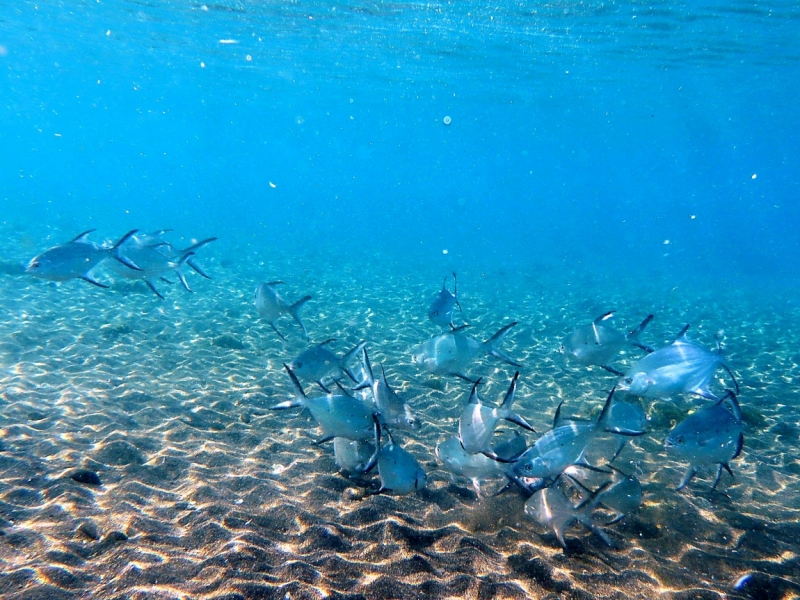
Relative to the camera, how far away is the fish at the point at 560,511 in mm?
3752

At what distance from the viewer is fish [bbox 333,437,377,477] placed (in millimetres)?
4660

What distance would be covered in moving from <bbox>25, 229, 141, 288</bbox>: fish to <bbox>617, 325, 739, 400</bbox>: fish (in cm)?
614

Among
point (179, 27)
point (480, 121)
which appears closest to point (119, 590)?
point (179, 27)

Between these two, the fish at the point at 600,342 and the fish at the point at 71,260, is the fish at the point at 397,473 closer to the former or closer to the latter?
the fish at the point at 600,342

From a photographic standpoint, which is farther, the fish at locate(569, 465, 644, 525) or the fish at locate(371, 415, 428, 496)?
the fish at locate(569, 465, 644, 525)

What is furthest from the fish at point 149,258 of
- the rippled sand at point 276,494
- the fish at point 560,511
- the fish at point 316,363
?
the fish at point 560,511

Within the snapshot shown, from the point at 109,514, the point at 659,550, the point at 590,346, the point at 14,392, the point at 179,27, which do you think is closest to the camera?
the point at 109,514

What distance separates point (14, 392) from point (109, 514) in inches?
167

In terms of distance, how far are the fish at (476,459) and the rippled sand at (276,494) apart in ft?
1.74

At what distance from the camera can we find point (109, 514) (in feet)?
12.9

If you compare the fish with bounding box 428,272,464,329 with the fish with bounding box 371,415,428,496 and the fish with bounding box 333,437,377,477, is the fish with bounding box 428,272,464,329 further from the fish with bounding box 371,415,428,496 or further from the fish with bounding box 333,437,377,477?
the fish with bounding box 371,415,428,496

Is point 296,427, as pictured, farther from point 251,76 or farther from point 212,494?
point 251,76

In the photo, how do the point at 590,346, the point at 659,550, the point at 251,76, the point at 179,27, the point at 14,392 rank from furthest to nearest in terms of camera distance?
the point at 251,76
the point at 179,27
the point at 14,392
the point at 590,346
the point at 659,550

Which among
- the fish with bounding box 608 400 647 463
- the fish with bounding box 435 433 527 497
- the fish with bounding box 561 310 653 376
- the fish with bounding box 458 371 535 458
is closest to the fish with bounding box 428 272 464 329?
the fish with bounding box 561 310 653 376
